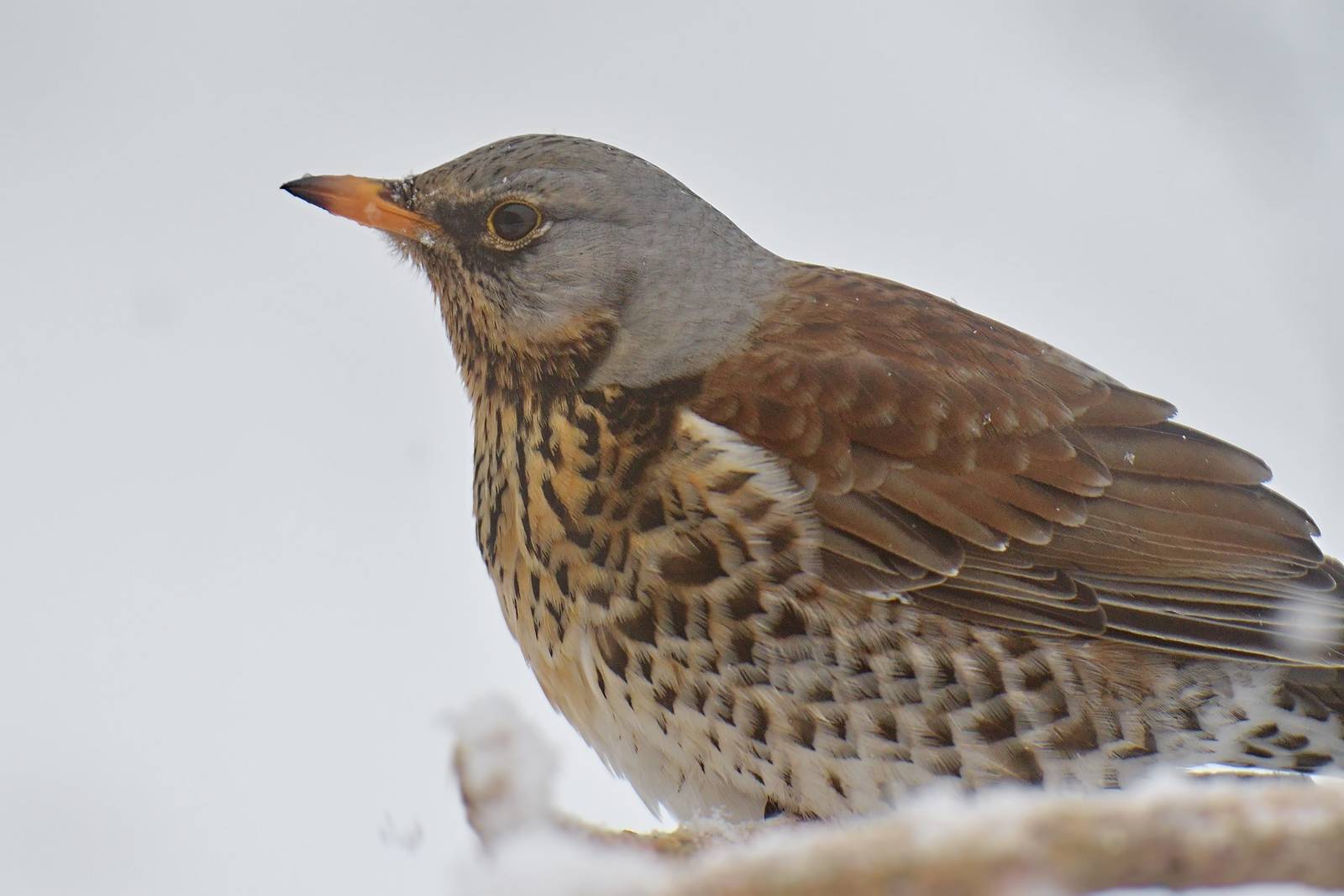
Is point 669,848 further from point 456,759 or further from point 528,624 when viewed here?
point 528,624

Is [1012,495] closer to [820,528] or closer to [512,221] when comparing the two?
[820,528]

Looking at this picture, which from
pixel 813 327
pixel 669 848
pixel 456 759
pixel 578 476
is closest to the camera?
pixel 456 759

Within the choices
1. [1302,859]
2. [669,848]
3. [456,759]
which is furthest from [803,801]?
[1302,859]

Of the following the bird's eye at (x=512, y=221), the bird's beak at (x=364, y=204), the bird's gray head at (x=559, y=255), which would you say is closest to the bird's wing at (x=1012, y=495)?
the bird's gray head at (x=559, y=255)

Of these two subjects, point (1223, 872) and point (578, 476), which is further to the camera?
point (578, 476)

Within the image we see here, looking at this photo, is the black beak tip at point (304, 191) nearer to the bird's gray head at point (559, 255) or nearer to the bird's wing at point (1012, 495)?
the bird's gray head at point (559, 255)

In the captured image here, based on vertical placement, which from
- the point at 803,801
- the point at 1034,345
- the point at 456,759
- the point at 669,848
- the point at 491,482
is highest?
the point at 1034,345
